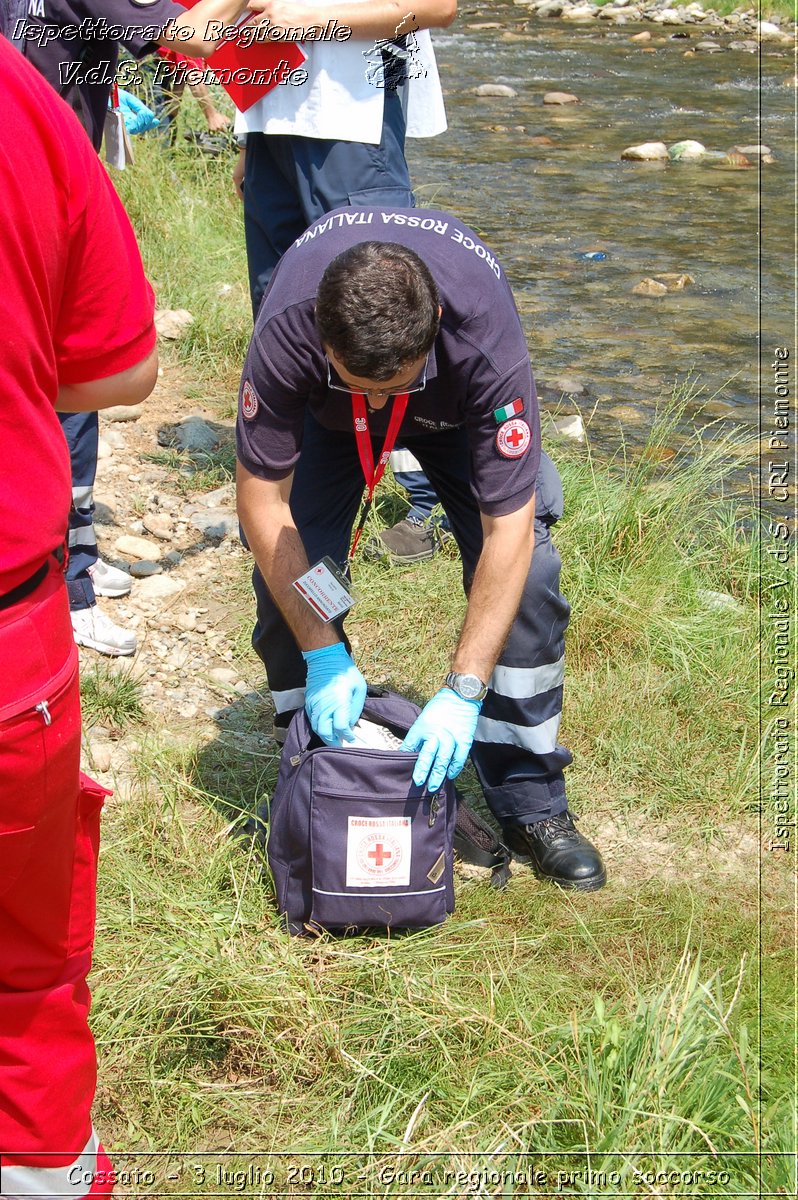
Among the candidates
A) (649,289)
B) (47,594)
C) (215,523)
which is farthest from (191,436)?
(649,289)

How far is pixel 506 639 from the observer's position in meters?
2.58

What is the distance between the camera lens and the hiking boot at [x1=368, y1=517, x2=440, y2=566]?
3830 mm

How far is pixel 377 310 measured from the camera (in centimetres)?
213

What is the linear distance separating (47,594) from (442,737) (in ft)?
3.48

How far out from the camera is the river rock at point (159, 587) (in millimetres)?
3787

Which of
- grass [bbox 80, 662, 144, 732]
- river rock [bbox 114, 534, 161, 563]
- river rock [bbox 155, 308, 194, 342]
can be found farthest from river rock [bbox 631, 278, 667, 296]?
grass [bbox 80, 662, 144, 732]

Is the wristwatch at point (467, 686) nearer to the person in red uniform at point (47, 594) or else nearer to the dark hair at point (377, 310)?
the dark hair at point (377, 310)

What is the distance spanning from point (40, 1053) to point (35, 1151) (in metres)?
0.14

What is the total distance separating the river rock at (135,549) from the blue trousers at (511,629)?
1.16 m

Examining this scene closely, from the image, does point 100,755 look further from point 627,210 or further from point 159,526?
point 627,210

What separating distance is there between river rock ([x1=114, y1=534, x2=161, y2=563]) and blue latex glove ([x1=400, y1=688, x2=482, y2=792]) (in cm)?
171

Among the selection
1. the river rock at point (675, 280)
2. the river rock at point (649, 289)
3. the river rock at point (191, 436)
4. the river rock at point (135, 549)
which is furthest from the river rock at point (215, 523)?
the river rock at point (675, 280)

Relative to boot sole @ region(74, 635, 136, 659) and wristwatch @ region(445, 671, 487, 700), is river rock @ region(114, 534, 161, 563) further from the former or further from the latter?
wristwatch @ region(445, 671, 487, 700)

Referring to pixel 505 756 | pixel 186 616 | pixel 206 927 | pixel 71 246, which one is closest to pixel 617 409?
pixel 186 616
